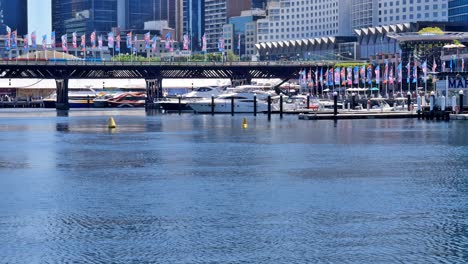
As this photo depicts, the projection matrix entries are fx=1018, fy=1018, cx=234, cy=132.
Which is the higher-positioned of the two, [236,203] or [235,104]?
[235,104]

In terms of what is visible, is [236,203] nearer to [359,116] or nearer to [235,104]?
[359,116]

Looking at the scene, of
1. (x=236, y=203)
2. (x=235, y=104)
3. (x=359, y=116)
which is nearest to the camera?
(x=236, y=203)

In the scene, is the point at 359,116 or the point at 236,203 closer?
the point at 236,203

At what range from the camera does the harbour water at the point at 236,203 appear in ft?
112

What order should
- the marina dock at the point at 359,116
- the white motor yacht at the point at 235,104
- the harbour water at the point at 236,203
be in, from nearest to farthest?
A: 1. the harbour water at the point at 236,203
2. the marina dock at the point at 359,116
3. the white motor yacht at the point at 235,104

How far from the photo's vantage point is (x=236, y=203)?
45.2 metres

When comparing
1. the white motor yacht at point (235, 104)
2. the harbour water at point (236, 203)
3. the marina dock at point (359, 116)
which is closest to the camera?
the harbour water at point (236, 203)

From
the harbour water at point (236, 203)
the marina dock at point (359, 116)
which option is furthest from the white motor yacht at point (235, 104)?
the harbour water at point (236, 203)

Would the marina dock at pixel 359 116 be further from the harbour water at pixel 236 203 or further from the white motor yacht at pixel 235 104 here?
the harbour water at pixel 236 203

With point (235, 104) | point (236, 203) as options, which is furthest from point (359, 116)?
point (236, 203)

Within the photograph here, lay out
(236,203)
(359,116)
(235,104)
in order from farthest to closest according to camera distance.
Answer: (235,104)
(359,116)
(236,203)

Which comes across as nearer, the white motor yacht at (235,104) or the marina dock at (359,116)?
the marina dock at (359,116)

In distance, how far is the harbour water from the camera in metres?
34.3

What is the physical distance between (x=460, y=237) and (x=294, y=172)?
23.7 m
